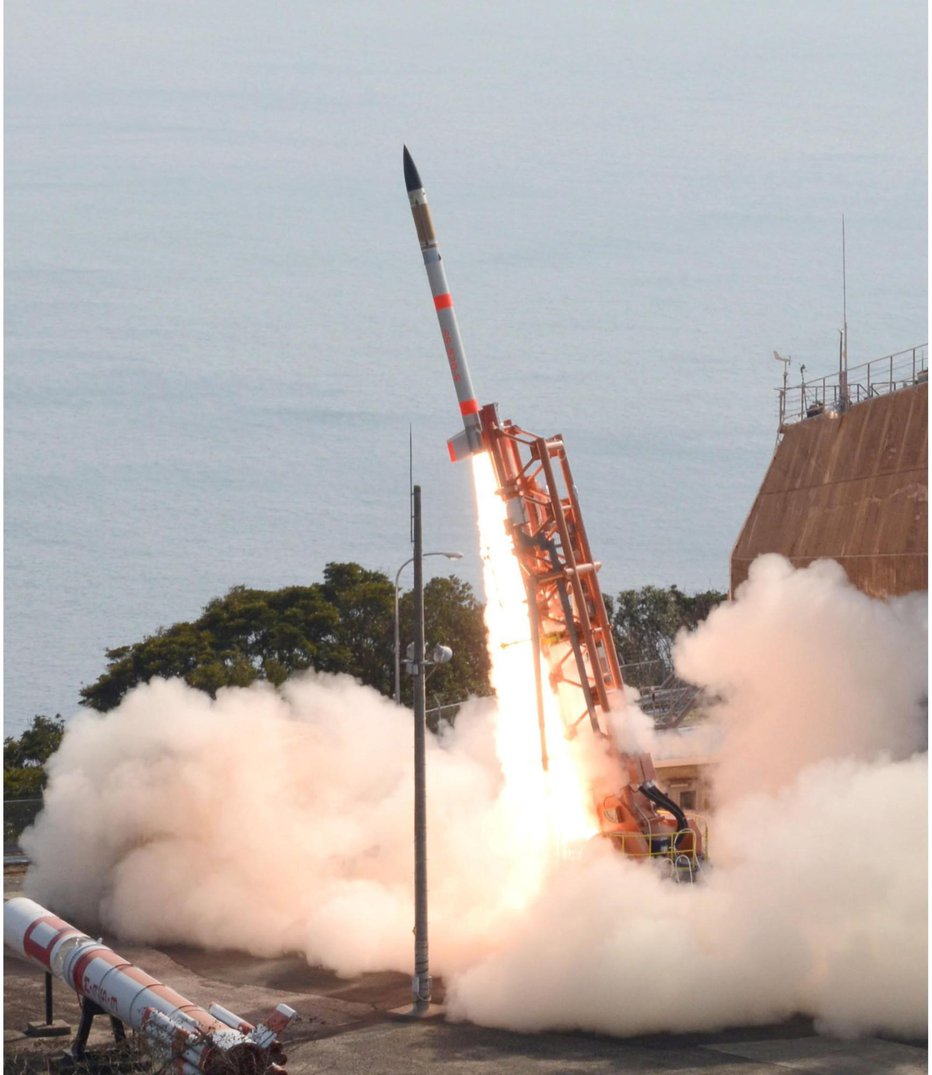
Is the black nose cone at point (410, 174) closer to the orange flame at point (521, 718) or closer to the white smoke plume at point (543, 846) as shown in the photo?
the orange flame at point (521, 718)

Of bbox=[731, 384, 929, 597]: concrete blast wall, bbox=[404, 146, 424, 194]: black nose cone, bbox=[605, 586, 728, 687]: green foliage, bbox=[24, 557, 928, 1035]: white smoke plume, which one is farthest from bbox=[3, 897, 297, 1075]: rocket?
bbox=[605, 586, 728, 687]: green foliage

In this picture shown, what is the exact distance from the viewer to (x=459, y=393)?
3195 centimetres

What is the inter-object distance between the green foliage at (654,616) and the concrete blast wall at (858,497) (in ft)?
115

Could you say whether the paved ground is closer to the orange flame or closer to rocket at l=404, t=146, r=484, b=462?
the orange flame

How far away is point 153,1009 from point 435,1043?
444cm

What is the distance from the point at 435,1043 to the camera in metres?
26.8

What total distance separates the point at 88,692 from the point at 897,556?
40.2m

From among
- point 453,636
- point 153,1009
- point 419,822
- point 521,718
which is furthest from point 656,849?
point 453,636

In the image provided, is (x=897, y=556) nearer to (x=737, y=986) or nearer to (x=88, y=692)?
(x=737, y=986)

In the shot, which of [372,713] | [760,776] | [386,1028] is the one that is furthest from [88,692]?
[386,1028]

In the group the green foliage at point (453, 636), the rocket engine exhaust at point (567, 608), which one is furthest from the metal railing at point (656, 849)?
the green foliage at point (453, 636)

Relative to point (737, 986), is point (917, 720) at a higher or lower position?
higher

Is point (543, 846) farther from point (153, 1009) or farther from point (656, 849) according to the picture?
point (153, 1009)

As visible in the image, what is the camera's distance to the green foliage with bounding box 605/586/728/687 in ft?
268
